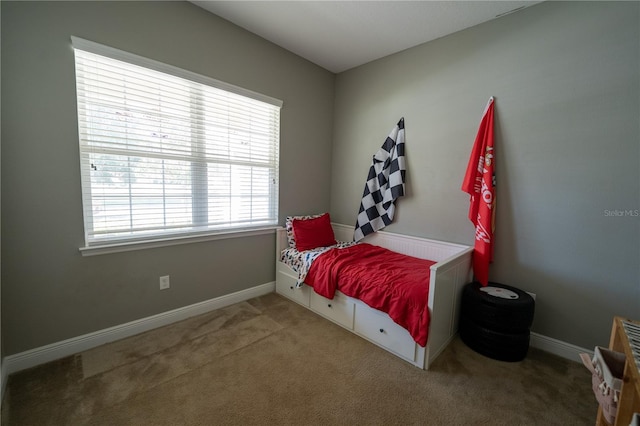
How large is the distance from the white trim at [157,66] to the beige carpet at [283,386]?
2097 mm

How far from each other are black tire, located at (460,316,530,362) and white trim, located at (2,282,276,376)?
7.08ft

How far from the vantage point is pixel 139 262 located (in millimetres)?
2084

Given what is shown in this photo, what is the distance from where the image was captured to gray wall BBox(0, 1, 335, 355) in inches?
61.9

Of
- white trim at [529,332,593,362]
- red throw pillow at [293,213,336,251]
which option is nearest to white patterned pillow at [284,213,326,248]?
red throw pillow at [293,213,336,251]

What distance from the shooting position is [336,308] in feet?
7.63

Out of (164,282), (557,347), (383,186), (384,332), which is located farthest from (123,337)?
(557,347)

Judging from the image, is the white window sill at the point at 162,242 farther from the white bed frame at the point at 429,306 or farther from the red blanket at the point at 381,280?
the red blanket at the point at 381,280

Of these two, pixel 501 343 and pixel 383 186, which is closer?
pixel 501 343

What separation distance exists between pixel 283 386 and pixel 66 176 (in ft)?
6.48

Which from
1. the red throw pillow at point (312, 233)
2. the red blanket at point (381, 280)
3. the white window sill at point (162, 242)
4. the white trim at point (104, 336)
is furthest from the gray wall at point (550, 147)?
the white trim at point (104, 336)

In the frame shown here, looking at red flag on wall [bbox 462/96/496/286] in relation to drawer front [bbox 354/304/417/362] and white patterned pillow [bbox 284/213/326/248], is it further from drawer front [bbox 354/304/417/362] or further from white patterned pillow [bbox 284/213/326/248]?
white patterned pillow [bbox 284/213/326/248]

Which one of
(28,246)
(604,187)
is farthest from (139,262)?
(604,187)

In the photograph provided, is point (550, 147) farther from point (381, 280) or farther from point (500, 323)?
point (381, 280)

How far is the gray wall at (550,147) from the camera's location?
5.81 ft
